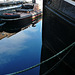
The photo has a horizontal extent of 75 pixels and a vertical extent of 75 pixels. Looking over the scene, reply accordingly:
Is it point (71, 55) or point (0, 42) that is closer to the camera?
point (71, 55)

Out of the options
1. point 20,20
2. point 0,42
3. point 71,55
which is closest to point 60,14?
point 71,55

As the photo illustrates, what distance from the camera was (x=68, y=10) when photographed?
3.60 meters


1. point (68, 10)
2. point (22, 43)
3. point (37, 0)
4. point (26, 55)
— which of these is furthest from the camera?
point (37, 0)

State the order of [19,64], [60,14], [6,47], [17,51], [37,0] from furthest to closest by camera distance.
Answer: [37,0] < [6,47] < [17,51] < [19,64] < [60,14]

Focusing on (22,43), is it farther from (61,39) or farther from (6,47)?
(61,39)

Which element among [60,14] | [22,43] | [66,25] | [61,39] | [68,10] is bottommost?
[22,43]

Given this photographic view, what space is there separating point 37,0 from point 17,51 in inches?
999

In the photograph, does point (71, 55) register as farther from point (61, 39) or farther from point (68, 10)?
point (68, 10)

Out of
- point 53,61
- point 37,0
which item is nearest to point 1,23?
point 53,61

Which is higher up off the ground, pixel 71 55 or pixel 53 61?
pixel 71 55

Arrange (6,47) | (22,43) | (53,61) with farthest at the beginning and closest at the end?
1. (22,43)
2. (6,47)
3. (53,61)

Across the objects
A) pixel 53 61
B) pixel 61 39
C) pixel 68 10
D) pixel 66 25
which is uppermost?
pixel 68 10

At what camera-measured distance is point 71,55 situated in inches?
146

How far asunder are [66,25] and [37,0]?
91.5 ft
